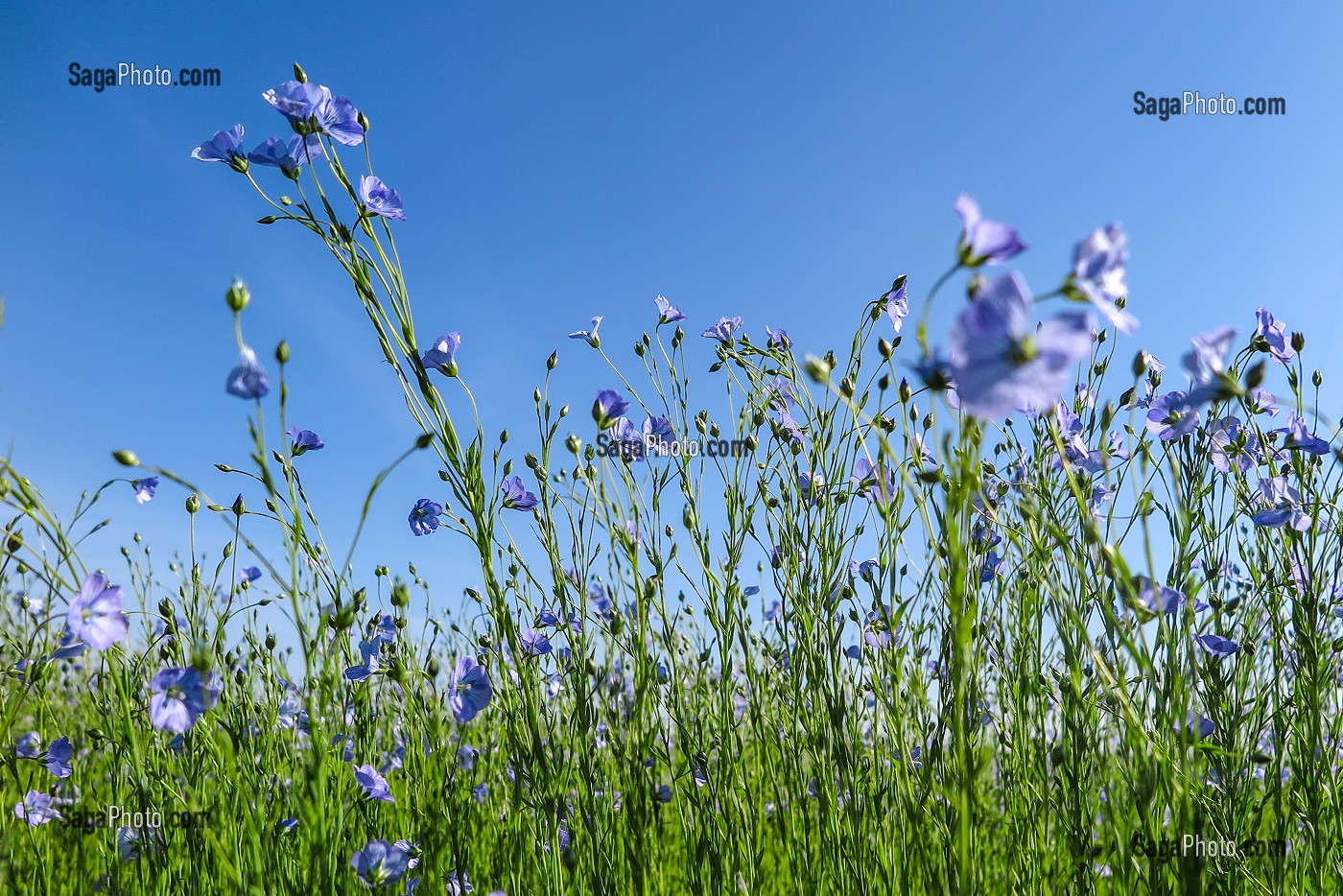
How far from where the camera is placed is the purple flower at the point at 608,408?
2008mm

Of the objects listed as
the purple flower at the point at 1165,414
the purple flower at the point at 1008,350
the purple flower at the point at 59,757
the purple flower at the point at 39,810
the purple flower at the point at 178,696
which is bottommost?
the purple flower at the point at 39,810

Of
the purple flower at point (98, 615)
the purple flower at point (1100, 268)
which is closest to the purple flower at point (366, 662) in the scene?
the purple flower at point (98, 615)

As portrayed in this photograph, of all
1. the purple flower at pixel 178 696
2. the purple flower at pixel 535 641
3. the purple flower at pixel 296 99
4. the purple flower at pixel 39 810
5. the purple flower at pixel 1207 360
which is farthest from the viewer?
the purple flower at pixel 39 810

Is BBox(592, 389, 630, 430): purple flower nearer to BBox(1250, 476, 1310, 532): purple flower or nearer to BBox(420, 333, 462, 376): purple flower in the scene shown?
BBox(420, 333, 462, 376): purple flower

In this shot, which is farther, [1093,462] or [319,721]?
[1093,462]

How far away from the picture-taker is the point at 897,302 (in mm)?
2436

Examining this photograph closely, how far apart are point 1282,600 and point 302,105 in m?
2.89

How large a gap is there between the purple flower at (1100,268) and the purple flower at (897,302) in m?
1.45

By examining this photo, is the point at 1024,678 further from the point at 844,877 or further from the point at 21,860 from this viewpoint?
the point at 21,860

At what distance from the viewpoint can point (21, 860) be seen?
107 inches

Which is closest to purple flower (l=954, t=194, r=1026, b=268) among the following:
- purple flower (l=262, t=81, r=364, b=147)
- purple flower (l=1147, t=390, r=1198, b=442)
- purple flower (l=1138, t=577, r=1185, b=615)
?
purple flower (l=1138, t=577, r=1185, b=615)

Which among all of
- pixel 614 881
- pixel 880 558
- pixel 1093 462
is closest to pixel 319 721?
pixel 614 881

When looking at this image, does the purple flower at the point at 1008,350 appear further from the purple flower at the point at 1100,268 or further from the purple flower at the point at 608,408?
the purple flower at the point at 608,408

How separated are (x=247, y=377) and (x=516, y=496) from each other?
3.18 ft
